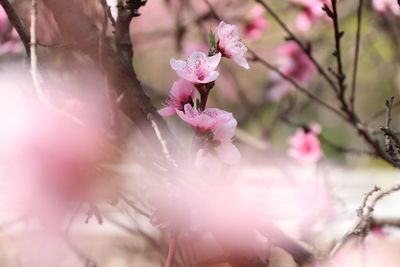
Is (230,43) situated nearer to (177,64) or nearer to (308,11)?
(177,64)

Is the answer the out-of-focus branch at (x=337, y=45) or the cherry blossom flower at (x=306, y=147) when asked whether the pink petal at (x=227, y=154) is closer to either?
the out-of-focus branch at (x=337, y=45)

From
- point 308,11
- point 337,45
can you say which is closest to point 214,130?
point 337,45

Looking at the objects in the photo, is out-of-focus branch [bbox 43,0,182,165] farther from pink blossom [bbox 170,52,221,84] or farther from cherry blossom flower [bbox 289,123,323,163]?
cherry blossom flower [bbox 289,123,323,163]

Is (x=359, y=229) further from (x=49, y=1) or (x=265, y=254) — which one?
(x=49, y=1)

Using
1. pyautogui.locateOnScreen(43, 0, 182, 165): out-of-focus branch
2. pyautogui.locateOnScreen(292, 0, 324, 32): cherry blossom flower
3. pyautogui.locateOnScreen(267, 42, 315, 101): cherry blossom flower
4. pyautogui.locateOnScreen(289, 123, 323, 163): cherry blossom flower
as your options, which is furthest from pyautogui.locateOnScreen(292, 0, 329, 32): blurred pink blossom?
pyautogui.locateOnScreen(43, 0, 182, 165): out-of-focus branch

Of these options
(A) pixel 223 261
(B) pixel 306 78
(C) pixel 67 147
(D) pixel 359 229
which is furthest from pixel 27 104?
(B) pixel 306 78

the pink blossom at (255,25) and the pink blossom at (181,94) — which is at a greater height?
the pink blossom at (255,25)

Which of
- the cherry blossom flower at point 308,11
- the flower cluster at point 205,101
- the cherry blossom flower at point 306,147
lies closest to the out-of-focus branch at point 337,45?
the flower cluster at point 205,101
